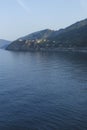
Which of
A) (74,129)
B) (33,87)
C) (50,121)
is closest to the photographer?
(74,129)

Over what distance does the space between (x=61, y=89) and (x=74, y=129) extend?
101ft

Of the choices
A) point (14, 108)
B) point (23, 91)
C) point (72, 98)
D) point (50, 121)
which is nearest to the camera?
point (50, 121)

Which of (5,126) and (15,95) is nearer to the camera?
(5,126)

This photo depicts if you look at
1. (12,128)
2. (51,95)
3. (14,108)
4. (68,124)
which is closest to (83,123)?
(68,124)

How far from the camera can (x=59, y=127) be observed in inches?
1885

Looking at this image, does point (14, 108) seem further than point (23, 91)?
No

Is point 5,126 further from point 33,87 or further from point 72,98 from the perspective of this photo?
point 33,87

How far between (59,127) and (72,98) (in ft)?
62.3

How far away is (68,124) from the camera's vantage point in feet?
161

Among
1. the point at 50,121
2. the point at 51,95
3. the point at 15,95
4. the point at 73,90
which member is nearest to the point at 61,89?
the point at 73,90

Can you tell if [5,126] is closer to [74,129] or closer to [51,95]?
[74,129]

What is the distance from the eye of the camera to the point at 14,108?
5847 centimetres

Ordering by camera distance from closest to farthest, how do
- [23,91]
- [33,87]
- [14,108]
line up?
[14,108] → [23,91] → [33,87]

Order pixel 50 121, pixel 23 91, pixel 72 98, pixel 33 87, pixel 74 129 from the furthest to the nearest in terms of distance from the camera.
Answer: pixel 33 87, pixel 23 91, pixel 72 98, pixel 50 121, pixel 74 129
